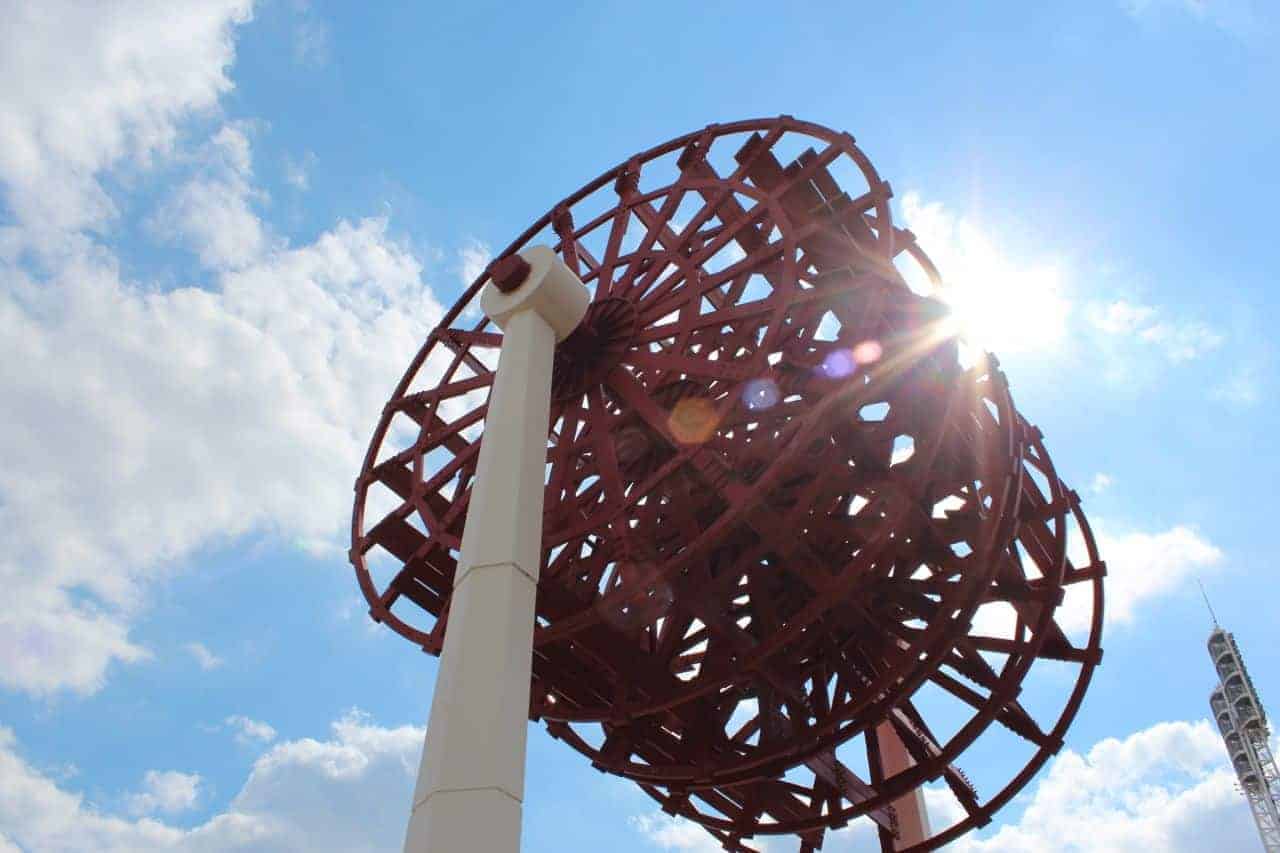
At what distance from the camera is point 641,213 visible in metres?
12.8

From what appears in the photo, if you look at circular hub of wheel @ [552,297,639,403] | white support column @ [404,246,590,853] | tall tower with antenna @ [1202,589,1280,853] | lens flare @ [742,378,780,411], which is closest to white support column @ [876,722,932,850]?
lens flare @ [742,378,780,411]

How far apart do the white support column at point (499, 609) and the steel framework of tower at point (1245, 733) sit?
4159 centimetres

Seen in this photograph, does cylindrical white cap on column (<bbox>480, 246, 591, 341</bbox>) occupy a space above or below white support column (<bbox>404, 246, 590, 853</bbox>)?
above

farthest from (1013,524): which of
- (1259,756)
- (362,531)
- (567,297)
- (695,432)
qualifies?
Result: (1259,756)

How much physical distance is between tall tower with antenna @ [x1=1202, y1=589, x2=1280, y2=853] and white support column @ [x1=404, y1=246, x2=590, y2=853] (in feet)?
136

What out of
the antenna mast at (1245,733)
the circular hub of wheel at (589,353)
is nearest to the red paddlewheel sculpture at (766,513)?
the circular hub of wheel at (589,353)

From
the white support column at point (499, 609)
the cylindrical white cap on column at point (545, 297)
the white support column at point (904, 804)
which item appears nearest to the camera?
the white support column at point (499, 609)

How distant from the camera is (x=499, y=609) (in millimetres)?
6062

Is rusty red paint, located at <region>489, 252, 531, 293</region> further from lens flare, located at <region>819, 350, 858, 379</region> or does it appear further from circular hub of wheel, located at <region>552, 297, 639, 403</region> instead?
lens flare, located at <region>819, 350, 858, 379</region>

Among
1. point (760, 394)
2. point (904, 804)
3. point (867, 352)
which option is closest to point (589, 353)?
point (760, 394)

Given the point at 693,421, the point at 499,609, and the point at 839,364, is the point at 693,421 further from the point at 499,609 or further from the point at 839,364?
the point at 499,609

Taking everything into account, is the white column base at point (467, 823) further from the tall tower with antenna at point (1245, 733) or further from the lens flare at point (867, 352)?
the tall tower with antenna at point (1245, 733)

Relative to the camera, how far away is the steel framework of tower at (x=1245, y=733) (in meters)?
39.8

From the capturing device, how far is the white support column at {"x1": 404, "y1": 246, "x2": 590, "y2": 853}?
521cm
